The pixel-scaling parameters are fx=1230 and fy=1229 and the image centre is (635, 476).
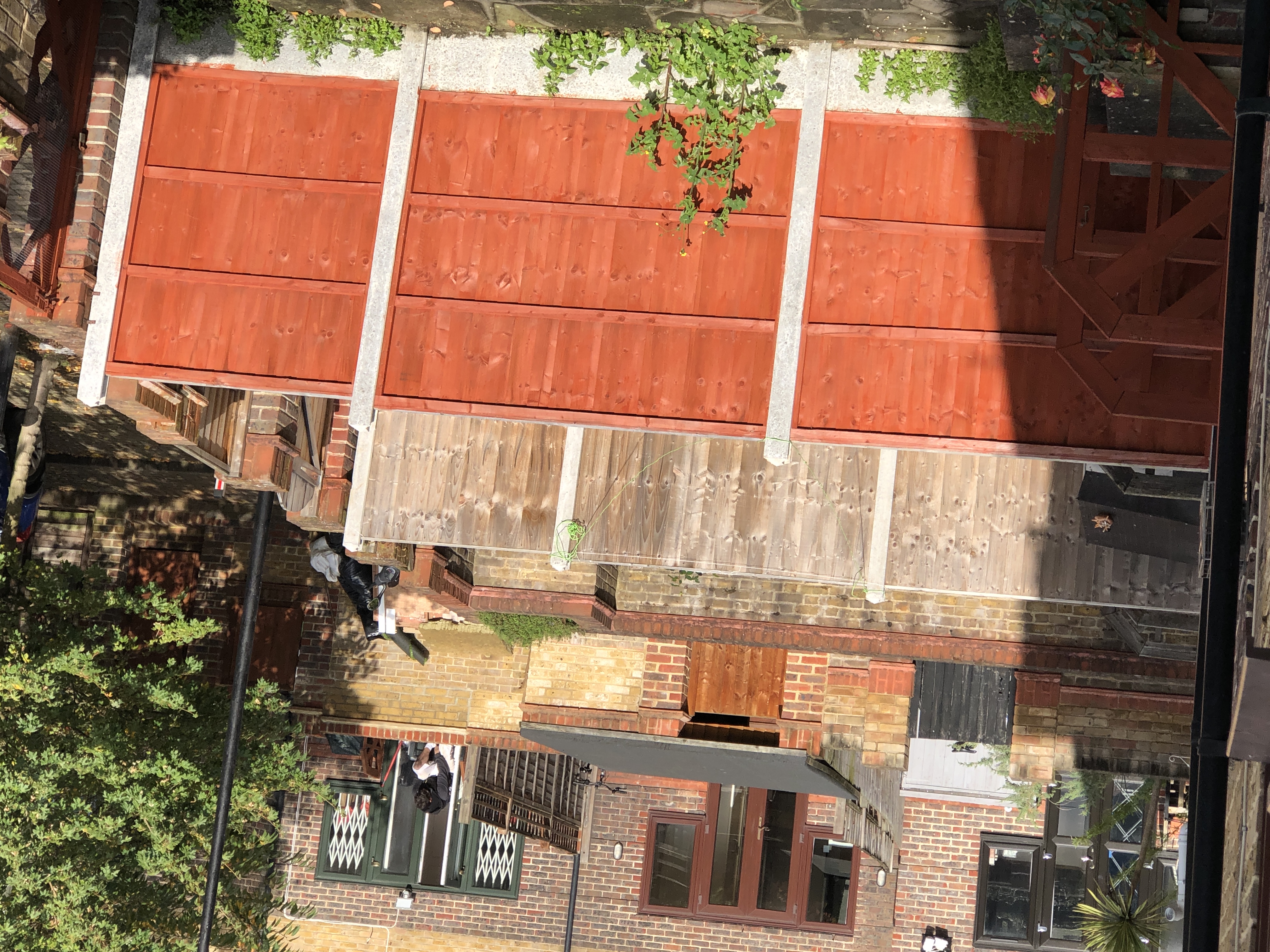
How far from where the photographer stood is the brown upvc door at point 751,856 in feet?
69.4

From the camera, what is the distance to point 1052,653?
48.9 feet

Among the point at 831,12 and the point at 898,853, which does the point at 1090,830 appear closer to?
the point at 898,853

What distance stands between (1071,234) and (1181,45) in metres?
1.53

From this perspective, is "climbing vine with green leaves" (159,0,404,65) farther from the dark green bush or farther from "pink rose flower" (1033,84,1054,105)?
the dark green bush

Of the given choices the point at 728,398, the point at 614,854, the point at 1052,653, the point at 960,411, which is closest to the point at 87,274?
the point at 728,398

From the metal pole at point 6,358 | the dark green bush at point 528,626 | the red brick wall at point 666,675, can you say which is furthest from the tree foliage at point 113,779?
the red brick wall at point 666,675

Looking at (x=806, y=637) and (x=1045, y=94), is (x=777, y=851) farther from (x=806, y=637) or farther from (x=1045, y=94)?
(x=1045, y=94)

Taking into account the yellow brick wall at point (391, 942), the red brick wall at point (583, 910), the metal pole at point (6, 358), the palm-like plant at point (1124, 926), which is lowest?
the yellow brick wall at point (391, 942)

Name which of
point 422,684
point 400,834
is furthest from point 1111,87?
point 400,834

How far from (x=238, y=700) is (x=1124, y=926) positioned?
10.9 metres

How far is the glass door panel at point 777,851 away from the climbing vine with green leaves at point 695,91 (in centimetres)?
1302

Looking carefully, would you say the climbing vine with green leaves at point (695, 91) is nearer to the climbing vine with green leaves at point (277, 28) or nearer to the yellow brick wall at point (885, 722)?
the climbing vine with green leaves at point (277, 28)

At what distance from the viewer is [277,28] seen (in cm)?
1155

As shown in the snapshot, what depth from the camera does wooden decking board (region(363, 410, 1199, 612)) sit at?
12.3 metres
